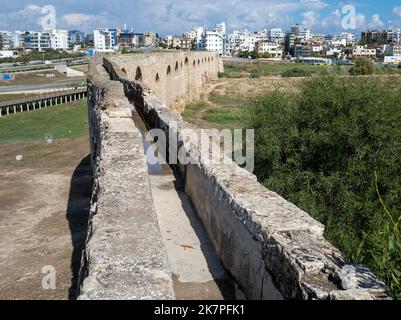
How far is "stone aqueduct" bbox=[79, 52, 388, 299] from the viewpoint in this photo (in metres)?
2.46

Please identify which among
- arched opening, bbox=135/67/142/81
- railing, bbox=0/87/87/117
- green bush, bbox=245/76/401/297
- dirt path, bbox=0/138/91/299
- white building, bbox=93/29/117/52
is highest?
white building, bbox=93/29/117/52

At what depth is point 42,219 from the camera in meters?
11.4

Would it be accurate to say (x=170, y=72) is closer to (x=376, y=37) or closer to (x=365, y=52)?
(x=365, y=52)

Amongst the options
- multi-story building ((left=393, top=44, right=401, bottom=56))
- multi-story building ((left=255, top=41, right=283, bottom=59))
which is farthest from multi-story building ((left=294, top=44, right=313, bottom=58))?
multi-story building ((left=393, top=44, right=401, bottom=56))

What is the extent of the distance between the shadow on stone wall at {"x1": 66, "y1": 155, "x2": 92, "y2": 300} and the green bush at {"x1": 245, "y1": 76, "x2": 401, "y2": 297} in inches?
161

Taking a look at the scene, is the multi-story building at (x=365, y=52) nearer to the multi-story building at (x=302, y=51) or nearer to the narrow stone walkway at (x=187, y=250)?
the multi-story building at (x=302, y=51)

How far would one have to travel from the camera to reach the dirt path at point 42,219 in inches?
306

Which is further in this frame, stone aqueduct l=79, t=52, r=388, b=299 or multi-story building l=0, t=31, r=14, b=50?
multi-story building l=0, t=31, r=14, b=50

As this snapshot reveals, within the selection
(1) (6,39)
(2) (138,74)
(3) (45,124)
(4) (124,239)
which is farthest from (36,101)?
(1) (6,39)

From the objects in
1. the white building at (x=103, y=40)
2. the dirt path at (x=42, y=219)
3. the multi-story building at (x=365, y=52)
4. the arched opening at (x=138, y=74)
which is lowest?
the dirt path at (x=42, y=219)

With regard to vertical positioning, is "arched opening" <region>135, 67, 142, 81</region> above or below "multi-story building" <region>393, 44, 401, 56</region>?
below

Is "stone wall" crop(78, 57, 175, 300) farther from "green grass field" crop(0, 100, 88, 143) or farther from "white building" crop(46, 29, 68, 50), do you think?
"white building" crop(46, 29, 68, 50)

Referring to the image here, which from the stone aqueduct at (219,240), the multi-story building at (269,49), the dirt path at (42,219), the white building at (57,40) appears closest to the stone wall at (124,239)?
the stone aqueduct at (219,240)
